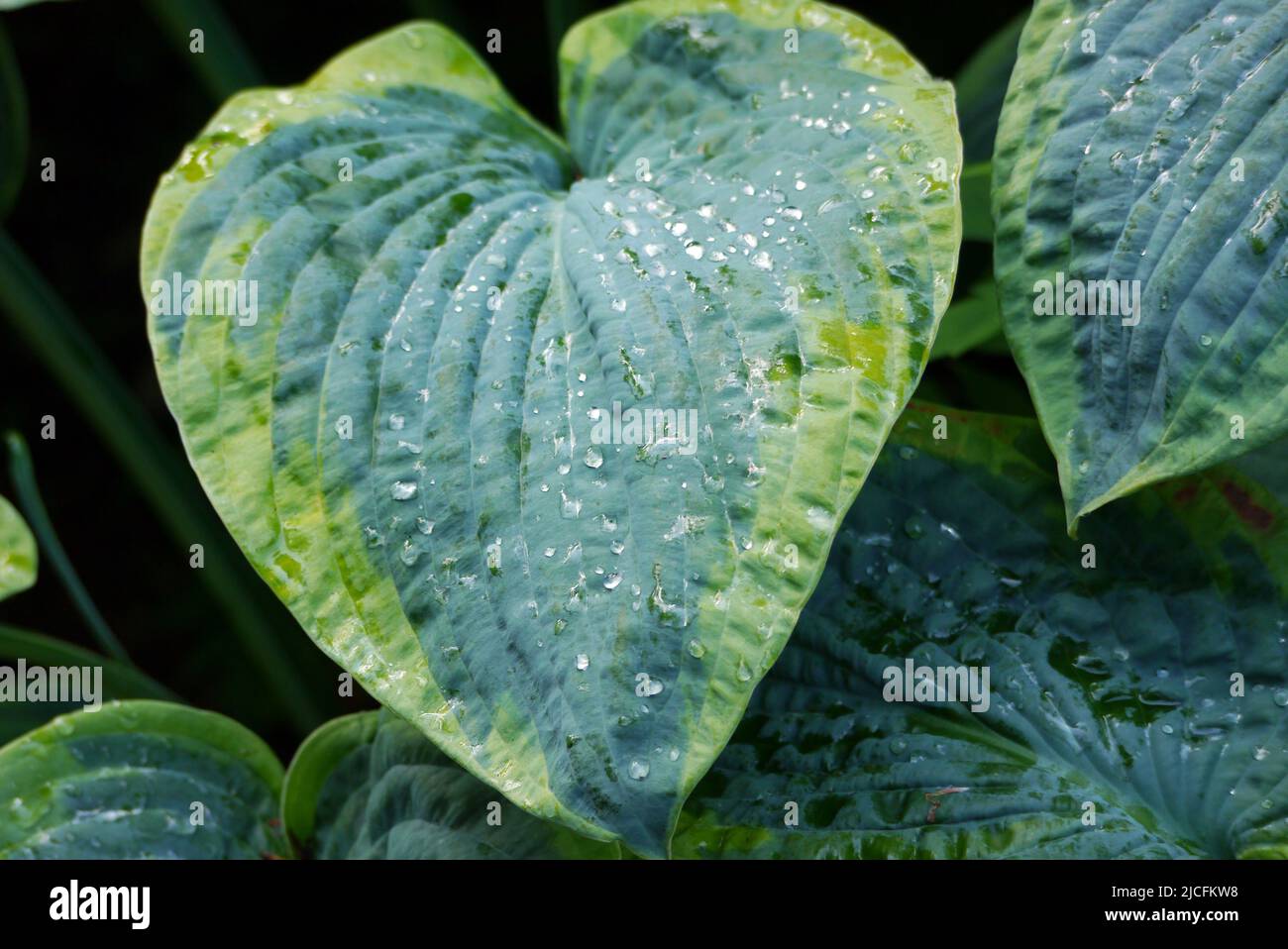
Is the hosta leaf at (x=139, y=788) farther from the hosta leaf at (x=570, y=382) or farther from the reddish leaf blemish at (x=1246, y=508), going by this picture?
the reddish leaf blemish at (x=1246, y=508)

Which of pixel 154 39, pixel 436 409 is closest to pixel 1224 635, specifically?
pixel 436 409

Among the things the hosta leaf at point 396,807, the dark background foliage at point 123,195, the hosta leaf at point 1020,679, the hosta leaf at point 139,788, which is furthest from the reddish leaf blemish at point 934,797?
the dark background foliage at point 123,195

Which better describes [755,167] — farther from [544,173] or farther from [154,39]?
[154,39]

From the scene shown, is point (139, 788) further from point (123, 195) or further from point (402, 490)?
point (123, 195)

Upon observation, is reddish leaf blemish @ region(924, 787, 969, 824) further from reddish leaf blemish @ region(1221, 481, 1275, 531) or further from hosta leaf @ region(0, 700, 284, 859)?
hosta leaf @ region(0, 700, 284, 859)

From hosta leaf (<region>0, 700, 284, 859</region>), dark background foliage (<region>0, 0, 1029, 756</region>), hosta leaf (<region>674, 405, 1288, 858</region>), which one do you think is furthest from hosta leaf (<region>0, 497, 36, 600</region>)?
dark background foliage (<region>0, 0, 1029, 756</region>)
